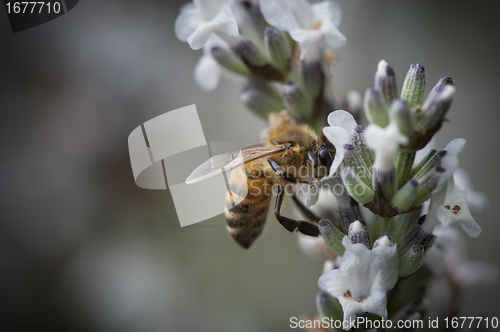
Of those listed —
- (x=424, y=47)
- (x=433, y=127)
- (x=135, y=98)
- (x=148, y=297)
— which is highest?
(x=135, y=98)

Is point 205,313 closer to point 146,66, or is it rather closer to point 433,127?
point 146,66

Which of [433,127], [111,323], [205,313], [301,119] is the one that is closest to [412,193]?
[433,127]

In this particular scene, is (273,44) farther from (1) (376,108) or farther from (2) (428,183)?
(2) (428,183)

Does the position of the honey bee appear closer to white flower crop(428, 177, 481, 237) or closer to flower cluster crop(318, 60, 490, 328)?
flower cluster crop(318, 60, 490, 328)

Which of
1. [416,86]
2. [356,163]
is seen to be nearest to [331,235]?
[356,163]

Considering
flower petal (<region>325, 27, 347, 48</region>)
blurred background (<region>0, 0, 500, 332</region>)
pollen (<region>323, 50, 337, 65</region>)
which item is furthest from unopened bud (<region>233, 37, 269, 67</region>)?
blurred background (<region>0, 0, 500, 332</region>)

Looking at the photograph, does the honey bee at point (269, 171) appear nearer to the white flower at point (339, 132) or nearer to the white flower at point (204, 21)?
the white flower at point (339, 132)
